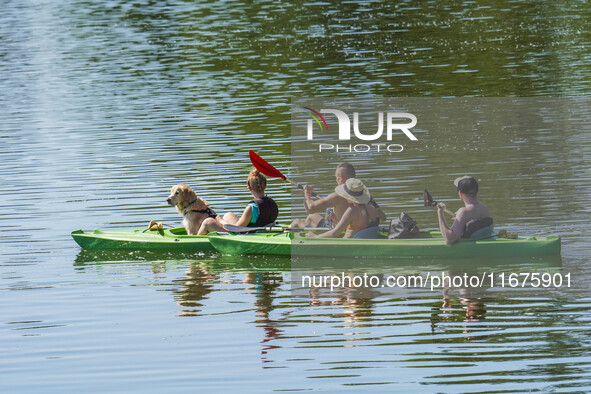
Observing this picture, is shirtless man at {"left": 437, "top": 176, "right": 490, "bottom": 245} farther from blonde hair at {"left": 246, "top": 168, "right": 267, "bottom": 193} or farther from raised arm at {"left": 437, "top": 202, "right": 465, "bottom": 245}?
blonde hair at {"left": 246, "top": 168, "right": 267, "bottom": 193}

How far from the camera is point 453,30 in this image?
4172cm

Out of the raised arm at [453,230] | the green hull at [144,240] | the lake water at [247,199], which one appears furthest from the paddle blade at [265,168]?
the raised arm at [453,230]

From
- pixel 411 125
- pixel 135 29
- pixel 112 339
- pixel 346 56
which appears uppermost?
pixel 135 29

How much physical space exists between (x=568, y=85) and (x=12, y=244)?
639 inches

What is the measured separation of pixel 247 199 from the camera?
1758 centimetres

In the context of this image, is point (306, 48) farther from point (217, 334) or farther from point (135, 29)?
point (217, 334)

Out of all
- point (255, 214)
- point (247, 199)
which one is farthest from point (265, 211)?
point (247, 199)

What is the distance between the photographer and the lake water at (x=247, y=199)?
952 cm

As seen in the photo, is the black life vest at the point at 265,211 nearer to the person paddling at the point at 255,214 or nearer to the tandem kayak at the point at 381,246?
the person paddling at the point at 255,214

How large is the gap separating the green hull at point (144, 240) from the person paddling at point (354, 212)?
169 cm

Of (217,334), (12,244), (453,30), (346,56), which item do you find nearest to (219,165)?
(12,244)

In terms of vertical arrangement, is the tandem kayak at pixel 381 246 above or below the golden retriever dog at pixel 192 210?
below

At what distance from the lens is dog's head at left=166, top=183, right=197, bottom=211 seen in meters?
→ 14.4

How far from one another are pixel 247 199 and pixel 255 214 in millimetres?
3224
